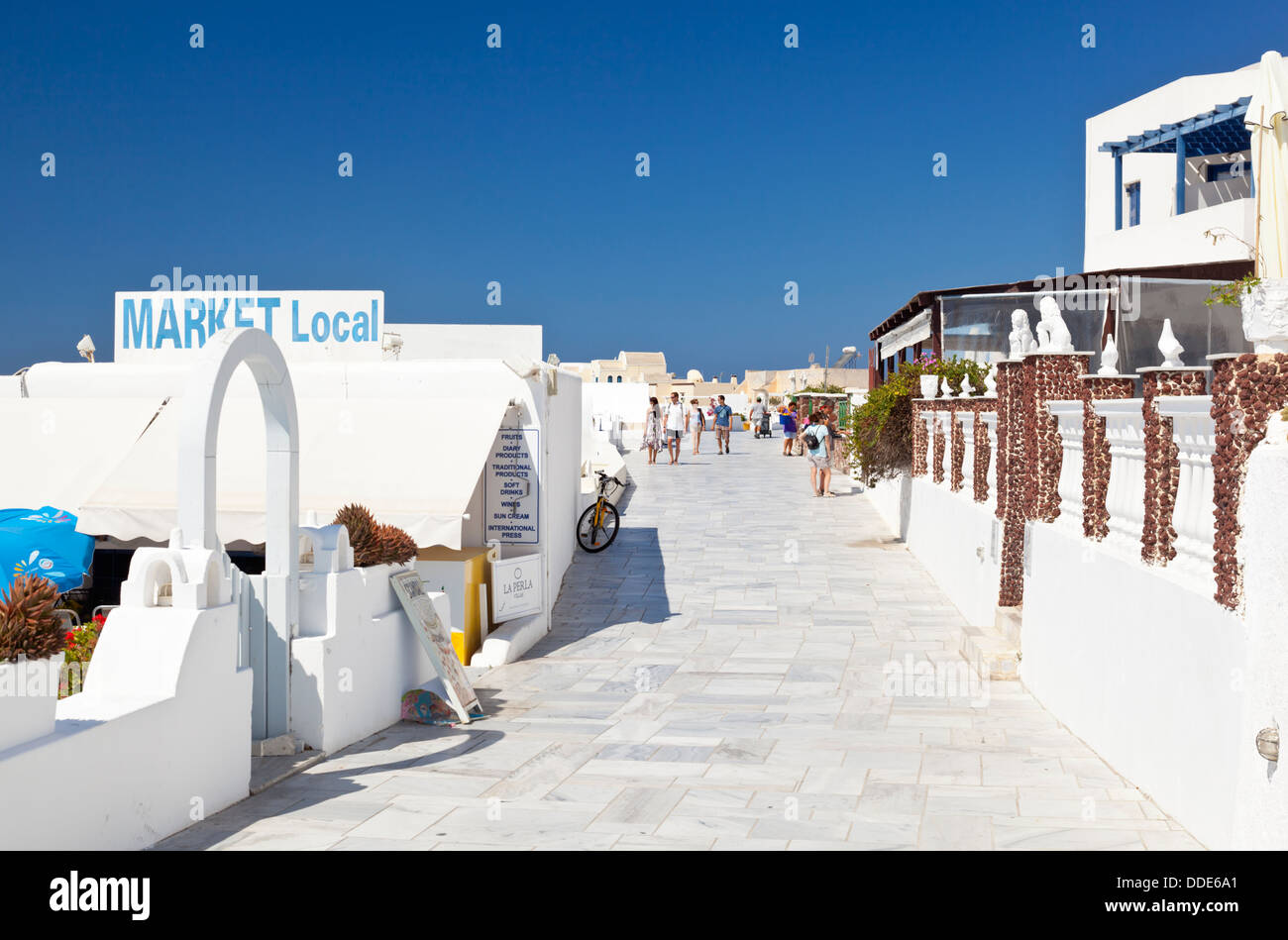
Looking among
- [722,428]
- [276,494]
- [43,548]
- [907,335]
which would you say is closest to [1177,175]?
[907,335]

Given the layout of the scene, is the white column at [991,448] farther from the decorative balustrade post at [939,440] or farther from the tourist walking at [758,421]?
the tourist walking at [758,421]

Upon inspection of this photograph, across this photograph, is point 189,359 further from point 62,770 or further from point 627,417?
point 627,417

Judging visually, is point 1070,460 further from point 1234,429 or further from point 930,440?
point 930,440

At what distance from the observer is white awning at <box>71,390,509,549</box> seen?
9250 mm

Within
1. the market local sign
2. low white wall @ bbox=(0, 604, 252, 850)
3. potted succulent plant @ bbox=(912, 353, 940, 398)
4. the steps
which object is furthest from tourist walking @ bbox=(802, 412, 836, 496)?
low white wall @ bbox=(0, 604, 252, 850)

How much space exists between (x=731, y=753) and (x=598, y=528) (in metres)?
8.83

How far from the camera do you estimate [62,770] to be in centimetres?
431

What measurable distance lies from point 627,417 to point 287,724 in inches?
1667

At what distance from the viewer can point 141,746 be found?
15.9 ft

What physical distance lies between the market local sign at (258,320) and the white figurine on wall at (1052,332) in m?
6.82

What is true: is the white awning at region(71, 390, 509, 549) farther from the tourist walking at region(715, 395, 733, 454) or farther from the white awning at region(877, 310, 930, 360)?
the tourist walking at region(715, 395, 733, 454)

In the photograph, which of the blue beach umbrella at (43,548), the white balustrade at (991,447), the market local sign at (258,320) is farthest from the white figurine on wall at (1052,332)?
the blue beach umbrella at (43,548)

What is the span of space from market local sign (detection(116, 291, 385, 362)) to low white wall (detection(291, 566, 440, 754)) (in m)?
4.62
